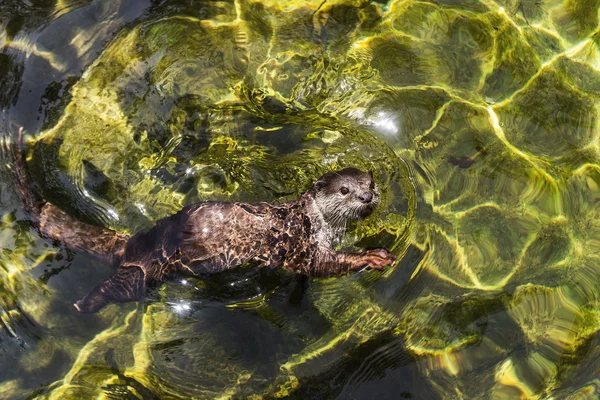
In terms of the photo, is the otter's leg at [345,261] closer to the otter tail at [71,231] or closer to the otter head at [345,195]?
the otter head at [345,195]

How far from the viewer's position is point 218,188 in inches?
185

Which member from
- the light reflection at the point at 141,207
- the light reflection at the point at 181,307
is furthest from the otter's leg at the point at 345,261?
the light reflection at the point at 141,207

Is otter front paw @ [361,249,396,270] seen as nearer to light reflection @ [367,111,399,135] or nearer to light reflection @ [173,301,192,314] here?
light reflection @ [367,111,399,135]

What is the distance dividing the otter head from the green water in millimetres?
237

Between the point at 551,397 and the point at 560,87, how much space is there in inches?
110

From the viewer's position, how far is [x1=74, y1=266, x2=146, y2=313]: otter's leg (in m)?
4.04

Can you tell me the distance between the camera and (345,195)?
13.8ft

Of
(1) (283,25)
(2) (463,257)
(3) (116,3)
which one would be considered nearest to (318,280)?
(2) (463,257)

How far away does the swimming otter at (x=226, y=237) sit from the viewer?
13.3ft

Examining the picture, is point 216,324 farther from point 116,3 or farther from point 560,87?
point 560,87

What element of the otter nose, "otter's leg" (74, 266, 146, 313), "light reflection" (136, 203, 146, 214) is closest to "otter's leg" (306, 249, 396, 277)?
the otter nose

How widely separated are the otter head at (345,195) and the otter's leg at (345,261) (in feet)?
0.98

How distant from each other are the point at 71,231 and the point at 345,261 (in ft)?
7.22

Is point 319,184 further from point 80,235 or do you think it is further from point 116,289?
point 80,235
